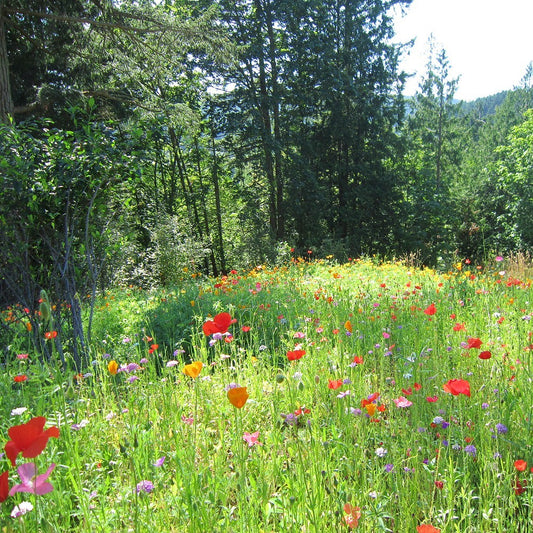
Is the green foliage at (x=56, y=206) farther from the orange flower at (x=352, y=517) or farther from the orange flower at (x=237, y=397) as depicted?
the orange flower at (x=352, y=517)

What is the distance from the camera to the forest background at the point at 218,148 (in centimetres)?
339

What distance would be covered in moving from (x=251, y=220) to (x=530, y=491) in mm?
15216

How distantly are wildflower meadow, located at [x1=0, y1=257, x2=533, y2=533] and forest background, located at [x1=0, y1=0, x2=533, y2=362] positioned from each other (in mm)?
1360

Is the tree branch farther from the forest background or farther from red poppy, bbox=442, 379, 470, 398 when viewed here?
red poppy, bbox=442, 379, 470, 398

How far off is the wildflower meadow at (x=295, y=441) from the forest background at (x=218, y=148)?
1.36 meters

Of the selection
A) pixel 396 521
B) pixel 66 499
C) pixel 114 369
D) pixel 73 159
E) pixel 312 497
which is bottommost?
pixel 396 521

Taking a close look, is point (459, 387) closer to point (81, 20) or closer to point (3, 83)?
point (81, 20)

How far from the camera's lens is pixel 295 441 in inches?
67.2

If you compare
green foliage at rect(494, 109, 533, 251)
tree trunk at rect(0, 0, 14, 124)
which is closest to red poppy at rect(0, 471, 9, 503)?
tree trunk at rect(0, 0, 14, 124)

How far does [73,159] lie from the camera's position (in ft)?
10.6

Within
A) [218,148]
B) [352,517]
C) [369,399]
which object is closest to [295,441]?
[369,399]

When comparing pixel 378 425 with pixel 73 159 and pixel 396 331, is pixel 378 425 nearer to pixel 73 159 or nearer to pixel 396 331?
pixel 396 331

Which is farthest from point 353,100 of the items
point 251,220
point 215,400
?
point 215,400

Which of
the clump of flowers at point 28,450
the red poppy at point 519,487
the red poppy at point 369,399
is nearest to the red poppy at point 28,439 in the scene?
the clump of flowers at point 28,450
